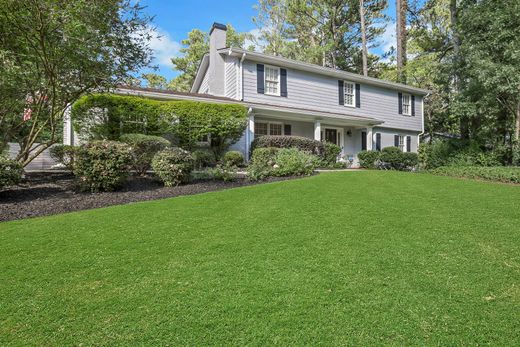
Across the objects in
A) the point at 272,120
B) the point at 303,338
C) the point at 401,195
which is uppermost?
the point at 272,120

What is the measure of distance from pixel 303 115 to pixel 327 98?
3.53m

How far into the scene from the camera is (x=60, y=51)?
671cm

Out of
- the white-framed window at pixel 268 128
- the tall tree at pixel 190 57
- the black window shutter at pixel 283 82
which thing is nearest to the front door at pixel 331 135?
the white-framed window at pixel 268 128

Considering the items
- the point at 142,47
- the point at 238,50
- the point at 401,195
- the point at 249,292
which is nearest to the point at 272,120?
the point at 238,50

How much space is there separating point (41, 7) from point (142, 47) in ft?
7.94

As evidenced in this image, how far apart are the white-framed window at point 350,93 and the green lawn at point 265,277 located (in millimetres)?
13721

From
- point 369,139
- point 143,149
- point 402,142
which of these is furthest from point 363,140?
point 143,149

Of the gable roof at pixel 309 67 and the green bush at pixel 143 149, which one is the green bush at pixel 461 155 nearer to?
the gable roof at pixel 309 67

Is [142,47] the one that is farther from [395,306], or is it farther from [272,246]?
[395,306]

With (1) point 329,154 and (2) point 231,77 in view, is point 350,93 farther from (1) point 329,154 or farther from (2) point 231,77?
(2) point 231,77

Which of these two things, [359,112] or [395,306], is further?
[359,112]

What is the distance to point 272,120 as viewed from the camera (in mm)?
15242

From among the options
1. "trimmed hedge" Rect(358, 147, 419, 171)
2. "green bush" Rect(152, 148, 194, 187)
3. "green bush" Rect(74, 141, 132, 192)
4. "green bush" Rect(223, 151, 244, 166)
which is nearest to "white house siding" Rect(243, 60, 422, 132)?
"green bush" Rect(223, 151, 244, 166)

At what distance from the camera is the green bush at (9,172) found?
6168 millimetres
